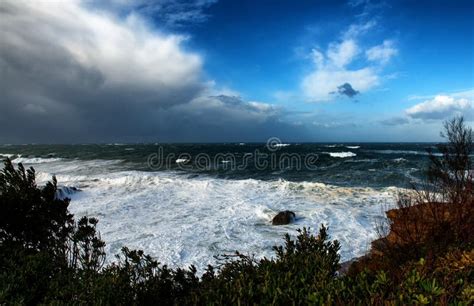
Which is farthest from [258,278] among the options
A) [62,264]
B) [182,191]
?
[182,191]

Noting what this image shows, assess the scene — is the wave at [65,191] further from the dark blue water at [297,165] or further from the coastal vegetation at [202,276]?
the coastal vegetation at [202,276]

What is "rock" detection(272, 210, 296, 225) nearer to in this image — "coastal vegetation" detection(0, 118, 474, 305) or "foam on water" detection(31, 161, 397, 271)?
"foam on water" detection(31, 161, 397, 271)

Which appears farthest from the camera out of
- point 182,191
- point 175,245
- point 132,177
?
point 132,177

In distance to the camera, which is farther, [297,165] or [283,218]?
[297,165]

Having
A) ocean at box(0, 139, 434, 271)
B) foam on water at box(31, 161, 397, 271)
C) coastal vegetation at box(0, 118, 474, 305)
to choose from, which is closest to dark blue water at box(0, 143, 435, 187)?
ocean at box(0, 139, 434, 271)

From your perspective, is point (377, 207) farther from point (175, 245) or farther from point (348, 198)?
point (175, 245)

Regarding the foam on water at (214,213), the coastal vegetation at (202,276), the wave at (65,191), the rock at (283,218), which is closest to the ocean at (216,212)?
the foam on water at (214,213)

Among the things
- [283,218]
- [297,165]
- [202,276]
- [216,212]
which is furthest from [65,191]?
[297,165]

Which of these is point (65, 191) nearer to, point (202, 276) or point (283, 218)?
point (283, 218)
